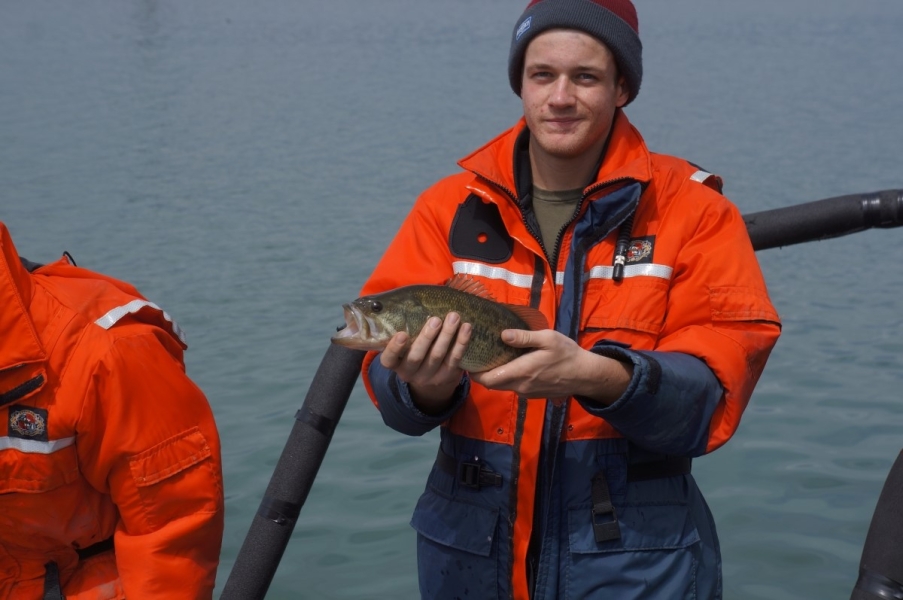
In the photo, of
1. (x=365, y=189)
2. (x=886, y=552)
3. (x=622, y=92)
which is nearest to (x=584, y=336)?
(x=622, y=92)

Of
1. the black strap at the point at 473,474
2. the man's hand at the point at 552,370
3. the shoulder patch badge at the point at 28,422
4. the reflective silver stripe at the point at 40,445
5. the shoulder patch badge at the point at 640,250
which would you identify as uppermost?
the shoulder patch badge at the point at 640,250

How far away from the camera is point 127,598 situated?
342 centimetres

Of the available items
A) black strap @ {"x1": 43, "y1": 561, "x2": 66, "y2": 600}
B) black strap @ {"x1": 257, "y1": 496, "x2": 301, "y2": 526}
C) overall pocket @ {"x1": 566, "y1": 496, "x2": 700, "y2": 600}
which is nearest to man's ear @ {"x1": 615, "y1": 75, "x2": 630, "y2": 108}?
overall pocket @ {"x1": 566, "y1": 496, "x2": 700, "y2": 600}

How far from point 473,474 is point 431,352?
1.83ft

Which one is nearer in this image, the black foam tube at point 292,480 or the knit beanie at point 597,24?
the knit beanie at point 597,24

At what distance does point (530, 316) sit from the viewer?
334 centimetres

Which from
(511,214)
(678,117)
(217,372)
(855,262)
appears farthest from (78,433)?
(678,117)

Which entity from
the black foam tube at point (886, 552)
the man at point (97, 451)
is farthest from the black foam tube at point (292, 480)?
the black foam tube at point (886, 552)

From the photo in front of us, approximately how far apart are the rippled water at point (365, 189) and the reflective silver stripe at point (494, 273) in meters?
3.98

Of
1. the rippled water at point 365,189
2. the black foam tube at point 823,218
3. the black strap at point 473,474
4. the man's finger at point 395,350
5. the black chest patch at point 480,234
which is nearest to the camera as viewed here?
the man's finger at point 395,350

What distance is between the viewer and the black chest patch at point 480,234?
359 cm

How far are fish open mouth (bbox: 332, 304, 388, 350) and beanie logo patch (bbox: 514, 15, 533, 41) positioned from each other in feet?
3.61

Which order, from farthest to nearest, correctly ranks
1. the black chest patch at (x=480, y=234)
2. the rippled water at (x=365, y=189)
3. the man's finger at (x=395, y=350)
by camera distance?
the rippled water at (x=365, y=189) < the black chest patch at (x=480, y=234) < the man's finger at (x=395, y=350)

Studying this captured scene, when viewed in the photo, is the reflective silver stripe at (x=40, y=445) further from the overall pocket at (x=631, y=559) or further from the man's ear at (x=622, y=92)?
the man's ear at (x=622, y=92)
